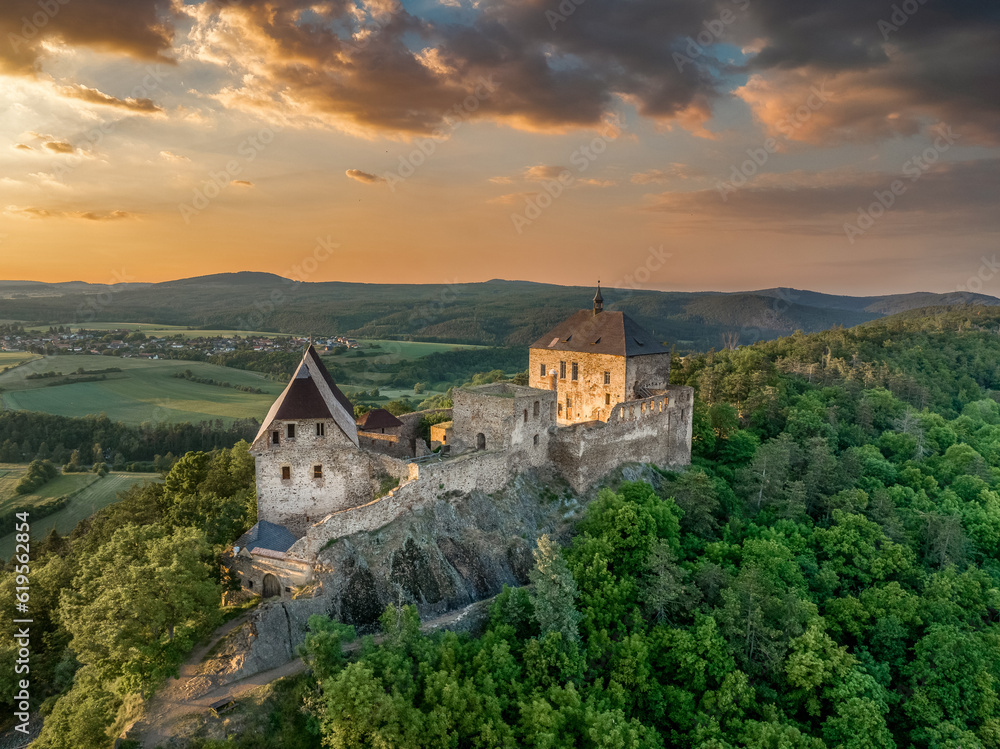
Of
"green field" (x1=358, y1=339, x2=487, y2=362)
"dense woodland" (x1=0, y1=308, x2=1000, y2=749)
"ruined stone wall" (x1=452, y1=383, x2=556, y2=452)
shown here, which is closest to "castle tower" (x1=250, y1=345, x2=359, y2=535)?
"dense woodland" (x1=0, y1=308, x2=1000, y2=749)

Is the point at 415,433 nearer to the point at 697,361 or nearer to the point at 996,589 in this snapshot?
the point at 996,589

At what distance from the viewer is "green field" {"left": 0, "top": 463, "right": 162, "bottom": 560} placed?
1722 inches

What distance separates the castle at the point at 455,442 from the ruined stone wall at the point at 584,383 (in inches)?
2.8

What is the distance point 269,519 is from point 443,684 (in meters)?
11.4

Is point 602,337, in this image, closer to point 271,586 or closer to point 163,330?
point 271,586

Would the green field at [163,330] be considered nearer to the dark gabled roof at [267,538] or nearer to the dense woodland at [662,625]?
the dense woodland at [662,625]

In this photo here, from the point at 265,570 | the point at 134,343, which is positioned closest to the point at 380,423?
the point at 265,570

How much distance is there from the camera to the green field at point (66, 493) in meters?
43.8

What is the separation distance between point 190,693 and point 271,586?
494 centimetres

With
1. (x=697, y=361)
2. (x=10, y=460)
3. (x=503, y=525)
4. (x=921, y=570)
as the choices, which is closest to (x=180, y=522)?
(x=503, y=525)

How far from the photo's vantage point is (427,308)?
134 m

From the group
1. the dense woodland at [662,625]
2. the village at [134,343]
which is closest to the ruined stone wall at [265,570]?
the dense woodland at [662,625]

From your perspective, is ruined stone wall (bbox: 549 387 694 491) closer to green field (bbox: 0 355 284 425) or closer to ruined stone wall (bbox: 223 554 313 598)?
ruined stone wall (bbox: 223 554 313 598)

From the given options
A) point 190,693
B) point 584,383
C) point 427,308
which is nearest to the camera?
point 190,693
